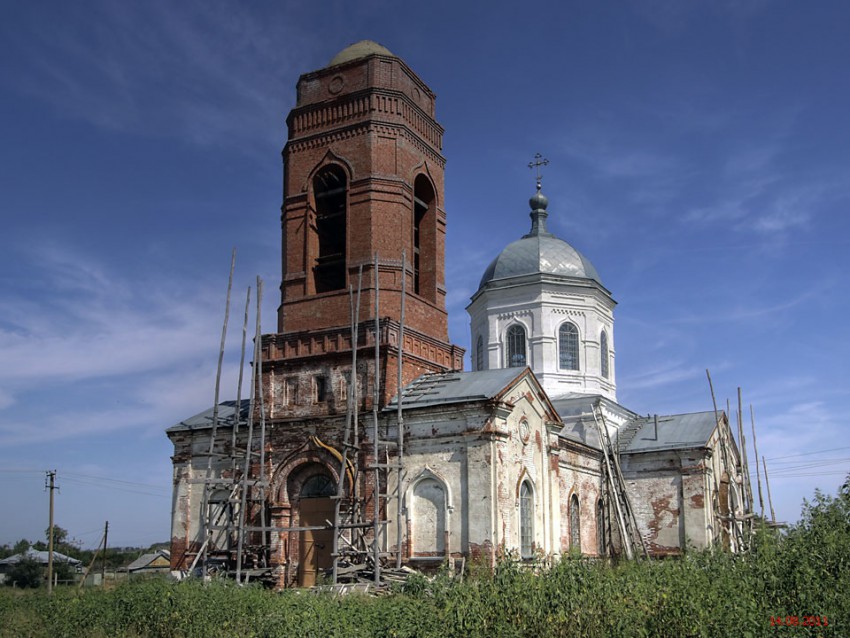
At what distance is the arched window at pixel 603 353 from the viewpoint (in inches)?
1166

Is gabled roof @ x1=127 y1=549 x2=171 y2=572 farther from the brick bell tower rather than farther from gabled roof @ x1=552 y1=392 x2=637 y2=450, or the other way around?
the brick bell tower

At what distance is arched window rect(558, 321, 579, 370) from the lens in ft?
95.6

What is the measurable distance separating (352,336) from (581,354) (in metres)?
11.3

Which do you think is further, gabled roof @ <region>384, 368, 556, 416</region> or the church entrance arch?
the church entrance arch

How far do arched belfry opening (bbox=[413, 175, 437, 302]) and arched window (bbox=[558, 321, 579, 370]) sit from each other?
25.0 feet

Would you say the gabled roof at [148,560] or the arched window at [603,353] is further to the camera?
the gabled roof at [148,560]

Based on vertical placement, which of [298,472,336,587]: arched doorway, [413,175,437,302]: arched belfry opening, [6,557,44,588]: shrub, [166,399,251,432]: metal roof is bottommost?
[6,557,44,588]: shrub

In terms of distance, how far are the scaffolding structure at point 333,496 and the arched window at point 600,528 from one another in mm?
8257

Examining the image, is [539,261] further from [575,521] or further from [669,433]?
[575,521]

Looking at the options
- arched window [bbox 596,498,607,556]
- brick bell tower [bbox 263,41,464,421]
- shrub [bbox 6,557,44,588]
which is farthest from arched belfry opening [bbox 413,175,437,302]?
shrub [bbox 6,557,44,588]

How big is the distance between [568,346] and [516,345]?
1.75 m

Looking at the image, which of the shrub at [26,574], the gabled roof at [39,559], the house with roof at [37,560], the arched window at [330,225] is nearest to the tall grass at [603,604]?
the arched window at [330,225]

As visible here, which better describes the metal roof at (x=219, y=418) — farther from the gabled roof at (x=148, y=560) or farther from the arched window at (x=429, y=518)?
the gabled roof at (x=148, y=560)

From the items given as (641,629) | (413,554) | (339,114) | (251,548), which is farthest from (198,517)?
(641,629)
